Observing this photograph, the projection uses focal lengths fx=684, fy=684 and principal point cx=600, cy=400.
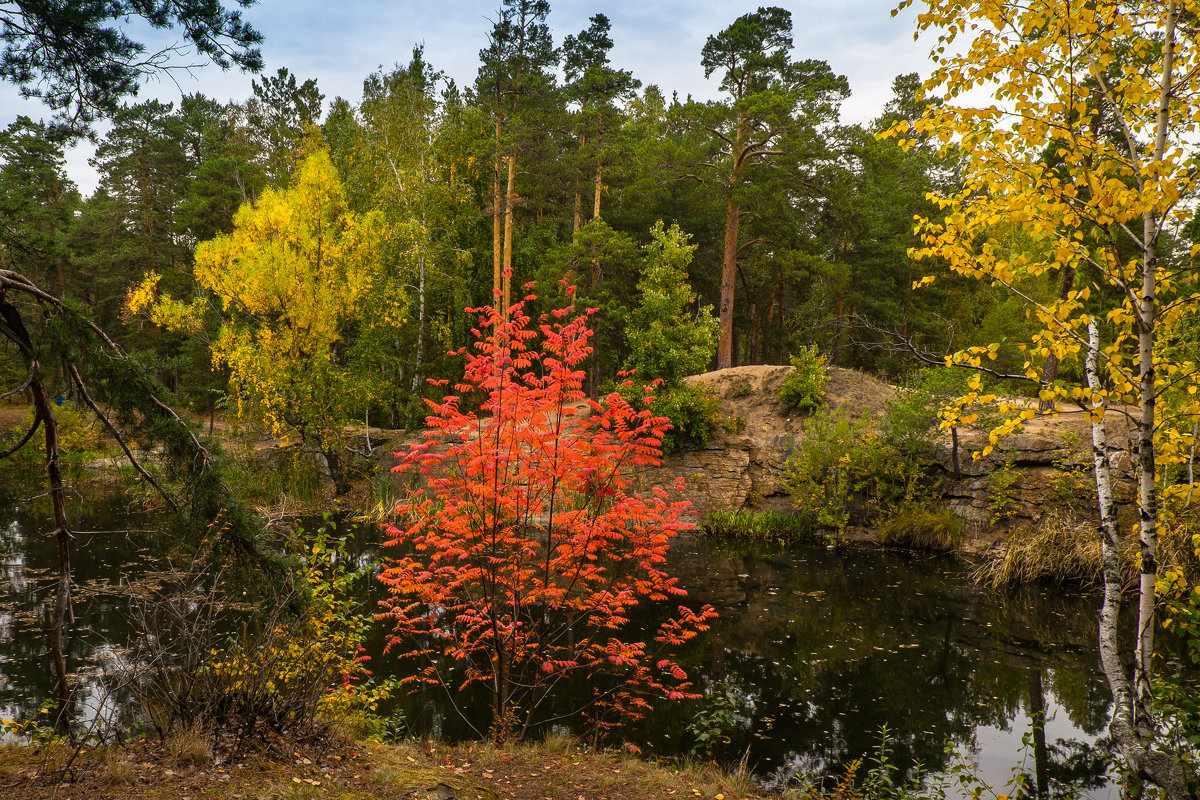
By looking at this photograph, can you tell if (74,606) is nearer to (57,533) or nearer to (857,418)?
(57,533)

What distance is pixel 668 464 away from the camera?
19.3 meters

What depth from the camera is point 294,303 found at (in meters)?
17.5

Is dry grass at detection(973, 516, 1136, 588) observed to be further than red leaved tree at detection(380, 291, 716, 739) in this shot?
Yes

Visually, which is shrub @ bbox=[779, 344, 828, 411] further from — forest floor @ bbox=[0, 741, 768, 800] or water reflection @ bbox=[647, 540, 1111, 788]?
forest floor @ bbox=[0, 741, 768, 800]

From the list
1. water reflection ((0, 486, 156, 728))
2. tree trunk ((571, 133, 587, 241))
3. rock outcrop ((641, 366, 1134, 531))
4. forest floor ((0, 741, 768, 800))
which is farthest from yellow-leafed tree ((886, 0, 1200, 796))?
tree trunk ((571, 133, 587, 241))

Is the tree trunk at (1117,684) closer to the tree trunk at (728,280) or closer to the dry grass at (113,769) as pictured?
the dry grass at (113,769)

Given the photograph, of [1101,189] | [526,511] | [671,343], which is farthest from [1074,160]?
[671,343]

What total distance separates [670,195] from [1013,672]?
20.1 meters

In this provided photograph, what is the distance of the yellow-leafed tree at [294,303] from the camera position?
17.2 meters

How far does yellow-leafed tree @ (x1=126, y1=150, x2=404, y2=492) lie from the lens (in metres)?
17.2

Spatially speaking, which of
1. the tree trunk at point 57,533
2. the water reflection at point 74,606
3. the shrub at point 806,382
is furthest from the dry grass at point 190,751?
the shrub at point 806,382

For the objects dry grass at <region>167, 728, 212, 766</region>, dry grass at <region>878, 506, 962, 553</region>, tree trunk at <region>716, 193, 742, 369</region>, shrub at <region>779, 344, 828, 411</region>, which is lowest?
dry grass at <region>878, 506, 962, 553</region>

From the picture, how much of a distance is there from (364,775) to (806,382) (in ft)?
55.2

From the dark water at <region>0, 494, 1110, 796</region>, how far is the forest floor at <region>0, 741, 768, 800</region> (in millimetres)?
703
